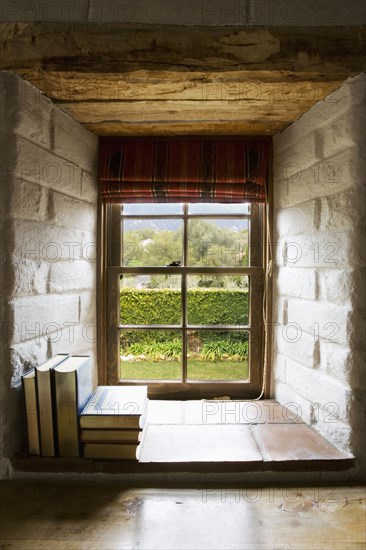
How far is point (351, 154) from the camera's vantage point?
4.14ft

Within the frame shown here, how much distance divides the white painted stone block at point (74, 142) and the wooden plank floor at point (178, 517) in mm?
1179

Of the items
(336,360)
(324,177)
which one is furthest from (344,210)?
(336,360)

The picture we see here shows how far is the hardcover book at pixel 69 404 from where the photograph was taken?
4.04 ft

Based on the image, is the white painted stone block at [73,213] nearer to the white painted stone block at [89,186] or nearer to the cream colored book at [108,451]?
the white painted stone block at [89,186]

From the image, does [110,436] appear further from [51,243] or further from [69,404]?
[51,243]

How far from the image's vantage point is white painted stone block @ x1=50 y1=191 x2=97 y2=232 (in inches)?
58.1

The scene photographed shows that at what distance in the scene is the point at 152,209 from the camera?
183 cm

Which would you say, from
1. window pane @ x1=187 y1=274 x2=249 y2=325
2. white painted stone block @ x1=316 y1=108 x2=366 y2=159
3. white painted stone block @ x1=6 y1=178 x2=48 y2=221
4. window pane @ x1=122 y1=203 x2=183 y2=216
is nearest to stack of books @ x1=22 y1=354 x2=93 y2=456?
white painted stone block @ x1=6 y1=178 x2=48 y2=221

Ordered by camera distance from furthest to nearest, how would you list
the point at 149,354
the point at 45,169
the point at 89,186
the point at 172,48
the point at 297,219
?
the point at 149,354, the point at 89,186, the point at 297,219, the point at 45,169, the point at 172,48

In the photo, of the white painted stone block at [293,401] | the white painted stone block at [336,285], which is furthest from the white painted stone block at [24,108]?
the white painted stone block at [293,401]

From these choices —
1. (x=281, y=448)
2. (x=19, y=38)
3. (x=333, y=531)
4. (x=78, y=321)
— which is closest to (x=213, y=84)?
(x=19, y=38)

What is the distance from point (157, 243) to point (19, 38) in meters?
0.95

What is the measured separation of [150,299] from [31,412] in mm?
744

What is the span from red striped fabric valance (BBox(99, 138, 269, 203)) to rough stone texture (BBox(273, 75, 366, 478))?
0.41ft
